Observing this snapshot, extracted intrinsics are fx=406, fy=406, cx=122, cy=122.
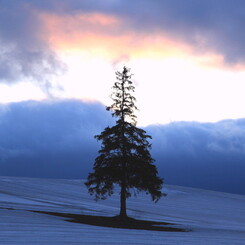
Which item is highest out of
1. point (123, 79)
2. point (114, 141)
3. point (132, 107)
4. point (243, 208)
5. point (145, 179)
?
point (123, 79)

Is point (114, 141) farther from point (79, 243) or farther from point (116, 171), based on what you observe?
point (79, 243)

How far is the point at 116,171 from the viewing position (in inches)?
1398

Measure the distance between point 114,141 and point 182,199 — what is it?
4907cm

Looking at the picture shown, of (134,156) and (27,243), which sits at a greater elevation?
(134,156)

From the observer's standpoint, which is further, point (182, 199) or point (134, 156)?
point (182, 199)

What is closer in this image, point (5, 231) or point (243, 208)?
point (5, 231)

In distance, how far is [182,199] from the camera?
81.4m

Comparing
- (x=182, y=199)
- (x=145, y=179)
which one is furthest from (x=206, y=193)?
(x=145, y=179)

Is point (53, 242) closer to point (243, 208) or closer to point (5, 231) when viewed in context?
point (5, 231)

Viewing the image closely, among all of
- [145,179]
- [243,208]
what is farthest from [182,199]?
[145,179]

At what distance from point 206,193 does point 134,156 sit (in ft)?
214

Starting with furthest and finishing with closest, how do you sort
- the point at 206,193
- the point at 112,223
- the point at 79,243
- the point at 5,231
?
the point at 206,193, the point at 112,223, the point at 5,231, the point at 79,243

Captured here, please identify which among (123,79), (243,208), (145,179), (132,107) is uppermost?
(123,79)

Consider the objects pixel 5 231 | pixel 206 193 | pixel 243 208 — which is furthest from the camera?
pixel 206 193
